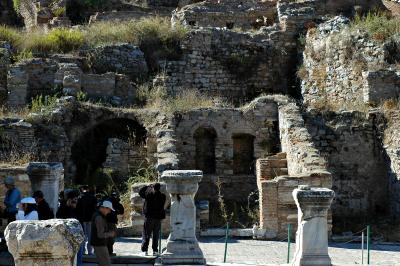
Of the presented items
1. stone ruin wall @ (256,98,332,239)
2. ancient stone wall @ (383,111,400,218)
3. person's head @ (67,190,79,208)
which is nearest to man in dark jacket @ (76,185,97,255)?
person's head @ (67,190,79,208)

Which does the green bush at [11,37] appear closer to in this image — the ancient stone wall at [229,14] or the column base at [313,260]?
the ancient stone wall at [229,14]

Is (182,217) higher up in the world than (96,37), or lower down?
lower down

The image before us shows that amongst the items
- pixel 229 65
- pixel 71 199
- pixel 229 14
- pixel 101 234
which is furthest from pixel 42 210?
pixel 229 14

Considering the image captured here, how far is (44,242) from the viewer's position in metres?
9.16

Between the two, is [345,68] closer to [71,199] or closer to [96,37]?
[96,37]

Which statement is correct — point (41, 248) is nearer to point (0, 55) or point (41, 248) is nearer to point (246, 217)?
point (246, 217)

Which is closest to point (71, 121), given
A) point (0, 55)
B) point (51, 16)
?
point (0, 55)

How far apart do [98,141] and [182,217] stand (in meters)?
11.2

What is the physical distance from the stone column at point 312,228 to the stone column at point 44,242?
17.4 ft

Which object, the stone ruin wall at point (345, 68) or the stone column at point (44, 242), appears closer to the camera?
the stone column at point (44, 242)

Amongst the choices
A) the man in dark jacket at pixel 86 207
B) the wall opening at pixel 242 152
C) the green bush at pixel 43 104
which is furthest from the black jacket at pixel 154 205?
the wall opening at pixel 242 152

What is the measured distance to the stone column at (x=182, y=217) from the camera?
14.3 meters

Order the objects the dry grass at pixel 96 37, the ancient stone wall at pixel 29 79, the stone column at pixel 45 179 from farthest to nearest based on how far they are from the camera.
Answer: the dry grass at pixel 96 37 → the ancient stone wall at pixel 29 79 → the stone column at pixel 45 179

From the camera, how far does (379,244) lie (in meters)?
19.8
